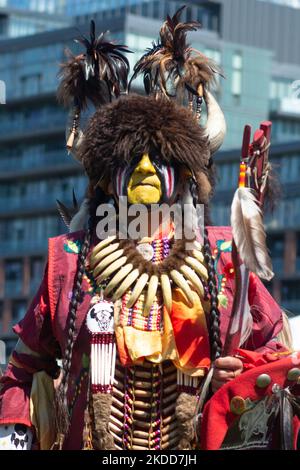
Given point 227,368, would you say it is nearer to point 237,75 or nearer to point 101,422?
point 101,422

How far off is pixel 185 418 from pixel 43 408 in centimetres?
85

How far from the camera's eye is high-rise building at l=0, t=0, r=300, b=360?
2805 inches

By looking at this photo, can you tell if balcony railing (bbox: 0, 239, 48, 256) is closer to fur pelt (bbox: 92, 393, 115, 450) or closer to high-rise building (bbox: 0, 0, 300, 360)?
high-rise building (bbox: 0, 0, 300, 360)

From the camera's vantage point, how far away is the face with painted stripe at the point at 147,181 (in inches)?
391

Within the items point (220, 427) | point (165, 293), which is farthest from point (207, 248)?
point (220, 427)

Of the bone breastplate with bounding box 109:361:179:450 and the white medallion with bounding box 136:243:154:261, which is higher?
the white medallion with bounding box 136:243:154:261

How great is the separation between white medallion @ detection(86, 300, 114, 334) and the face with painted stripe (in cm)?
55

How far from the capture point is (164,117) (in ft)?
32.9

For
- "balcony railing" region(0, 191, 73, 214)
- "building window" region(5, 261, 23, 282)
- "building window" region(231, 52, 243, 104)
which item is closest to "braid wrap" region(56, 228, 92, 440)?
"building window" region(5, 261, 23, 282)

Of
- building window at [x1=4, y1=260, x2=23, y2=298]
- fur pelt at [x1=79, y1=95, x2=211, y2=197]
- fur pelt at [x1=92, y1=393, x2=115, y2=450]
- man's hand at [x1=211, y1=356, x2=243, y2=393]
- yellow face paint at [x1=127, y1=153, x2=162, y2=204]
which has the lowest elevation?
fur pelt at [x1=92, y1=393, x2=115, y2=450]

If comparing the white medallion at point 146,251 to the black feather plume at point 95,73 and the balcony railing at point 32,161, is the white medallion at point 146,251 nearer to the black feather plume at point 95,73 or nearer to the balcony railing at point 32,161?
the black feather plume at point 95,73

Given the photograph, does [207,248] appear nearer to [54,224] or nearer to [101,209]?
[101,209]

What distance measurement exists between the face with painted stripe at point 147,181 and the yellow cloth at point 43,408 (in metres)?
1.02

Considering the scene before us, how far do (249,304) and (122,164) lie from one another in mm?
925
